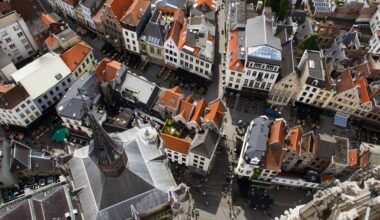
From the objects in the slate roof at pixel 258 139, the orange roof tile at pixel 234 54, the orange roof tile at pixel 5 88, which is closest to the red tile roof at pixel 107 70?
the orange roof tile at pixel 5 88

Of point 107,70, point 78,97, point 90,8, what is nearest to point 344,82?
point 107,70

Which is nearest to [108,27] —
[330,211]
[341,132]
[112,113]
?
[112,113]

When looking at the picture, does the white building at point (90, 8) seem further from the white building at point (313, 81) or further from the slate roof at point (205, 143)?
the white building at point (313, 81)

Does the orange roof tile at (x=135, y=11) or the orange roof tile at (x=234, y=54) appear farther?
the orange roof tile at (x=135, y=11)

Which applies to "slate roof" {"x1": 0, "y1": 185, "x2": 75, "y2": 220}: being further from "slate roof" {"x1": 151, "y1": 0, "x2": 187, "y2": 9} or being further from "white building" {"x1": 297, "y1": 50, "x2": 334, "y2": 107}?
"slate roof" {"x1": 151, "y1": 0, "x2": 187, "y2": 9}

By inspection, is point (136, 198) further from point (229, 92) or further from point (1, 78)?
point (1, 78)

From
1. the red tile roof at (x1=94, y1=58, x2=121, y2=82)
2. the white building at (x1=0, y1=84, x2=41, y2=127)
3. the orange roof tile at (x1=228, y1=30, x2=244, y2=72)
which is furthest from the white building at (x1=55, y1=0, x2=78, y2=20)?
the orange roof tile at (x1=228, y1=30, x2=244, y2=72)
